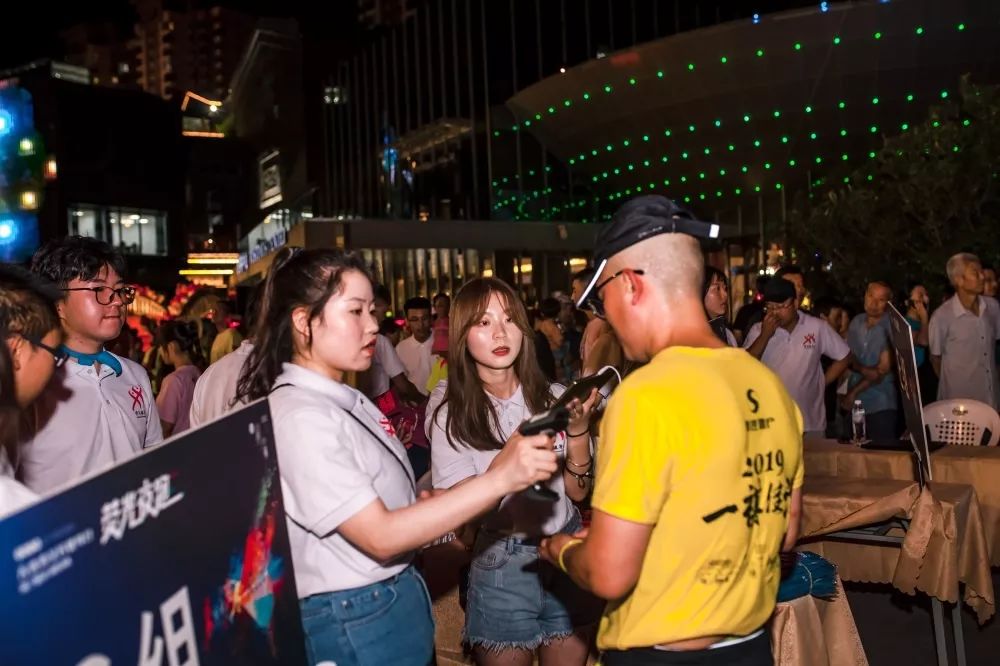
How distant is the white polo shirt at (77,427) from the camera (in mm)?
3791

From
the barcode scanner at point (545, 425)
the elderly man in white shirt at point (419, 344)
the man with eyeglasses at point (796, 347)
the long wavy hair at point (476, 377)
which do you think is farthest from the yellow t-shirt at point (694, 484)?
the elderly man in white shirt at point (419, 344)

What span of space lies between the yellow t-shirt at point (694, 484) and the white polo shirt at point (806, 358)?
5489 millimetres

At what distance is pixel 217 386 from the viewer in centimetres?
468

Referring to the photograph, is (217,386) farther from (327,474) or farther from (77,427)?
(327,474)

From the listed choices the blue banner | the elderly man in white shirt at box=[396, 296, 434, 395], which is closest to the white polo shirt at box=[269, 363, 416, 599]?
the blue banner

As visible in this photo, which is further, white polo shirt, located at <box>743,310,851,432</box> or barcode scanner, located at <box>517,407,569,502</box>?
white polo shirt, located at <box>743,310,851,432</box>

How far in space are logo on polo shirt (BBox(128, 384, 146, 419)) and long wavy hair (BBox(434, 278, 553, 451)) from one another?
1.39 meters

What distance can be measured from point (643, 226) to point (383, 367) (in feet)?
18.0

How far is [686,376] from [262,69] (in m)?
68.8

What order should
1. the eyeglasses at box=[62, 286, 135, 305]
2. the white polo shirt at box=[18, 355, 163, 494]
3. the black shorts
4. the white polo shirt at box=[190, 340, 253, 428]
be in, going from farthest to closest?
the white polo shirt at box=[190, 340, 253, 428] < the eyeglasses at box=[62, 286, 135, 305] < the white polo shirt at box=[18, 355, 163, 494] < the black shorts

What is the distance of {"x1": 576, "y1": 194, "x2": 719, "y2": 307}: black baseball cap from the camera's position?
2.39 m

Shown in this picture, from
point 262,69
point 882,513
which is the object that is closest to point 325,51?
point 262,69

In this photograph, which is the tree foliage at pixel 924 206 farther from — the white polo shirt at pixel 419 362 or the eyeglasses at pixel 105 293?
the eyeglasses at pixel 105 293

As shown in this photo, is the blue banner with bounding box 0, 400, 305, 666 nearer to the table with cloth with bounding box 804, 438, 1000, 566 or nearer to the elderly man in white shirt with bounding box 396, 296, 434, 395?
the table with cloth with bounding box 804, 438, 1000, 566
